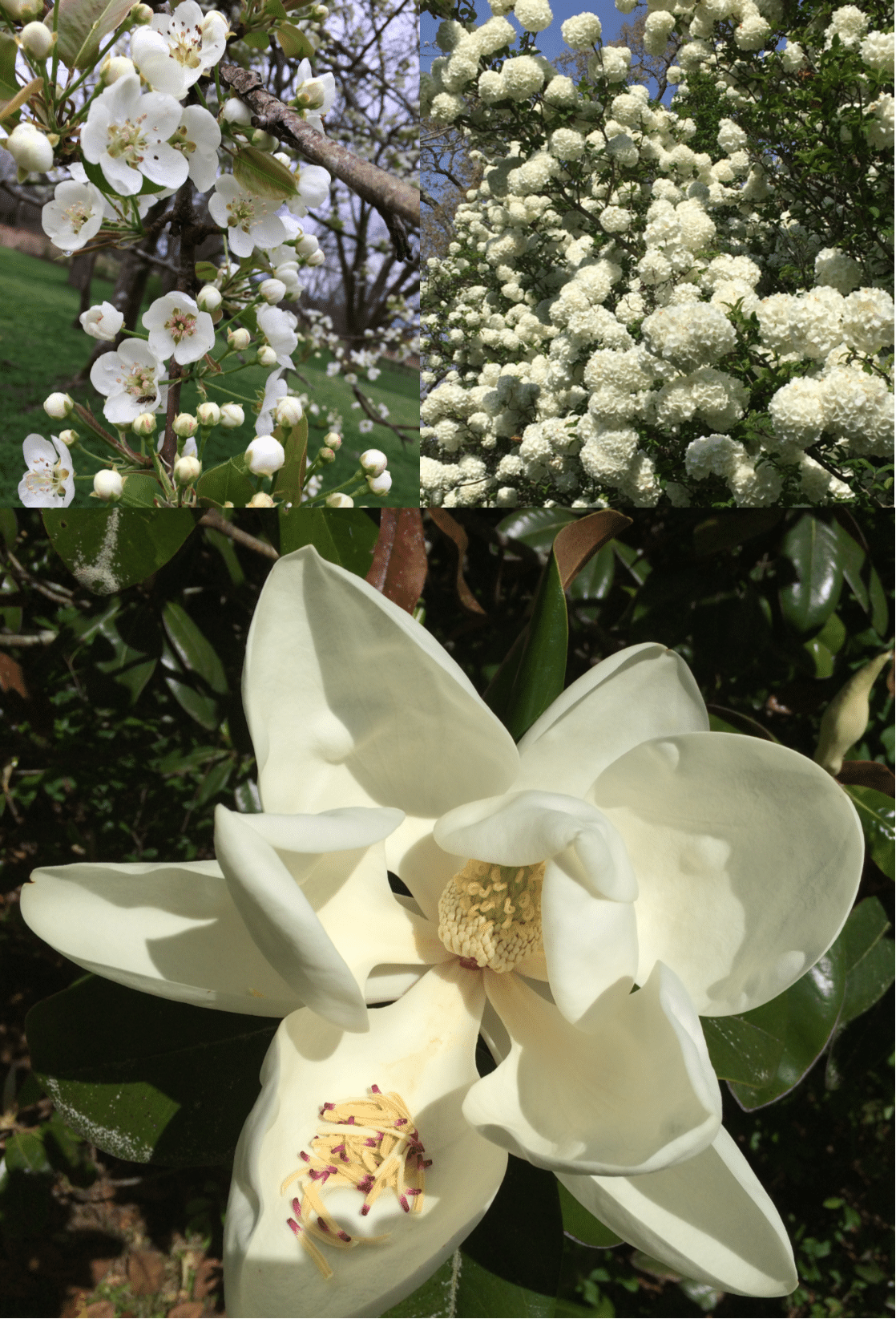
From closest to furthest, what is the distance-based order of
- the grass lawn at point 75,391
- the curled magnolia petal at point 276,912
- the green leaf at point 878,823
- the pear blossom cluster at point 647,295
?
the curled magnolia petal at point 276,912, the green leaf at point 878,823, the pear blossom cluster at point 647,295, the grass lawn at point 75,391

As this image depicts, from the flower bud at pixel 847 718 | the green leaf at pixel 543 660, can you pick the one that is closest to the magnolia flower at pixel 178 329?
the green leaf at pixel 543 660

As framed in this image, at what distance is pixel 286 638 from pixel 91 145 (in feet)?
2.21

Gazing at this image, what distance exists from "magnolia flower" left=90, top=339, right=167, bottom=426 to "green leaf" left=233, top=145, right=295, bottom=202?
22 centimetres

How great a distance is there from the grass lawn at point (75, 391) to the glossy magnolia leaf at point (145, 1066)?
41.9 inches

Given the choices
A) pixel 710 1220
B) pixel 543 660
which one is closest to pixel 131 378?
pixel 543 660

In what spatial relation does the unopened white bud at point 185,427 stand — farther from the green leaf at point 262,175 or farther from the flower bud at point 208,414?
the green leaf at point 262,175

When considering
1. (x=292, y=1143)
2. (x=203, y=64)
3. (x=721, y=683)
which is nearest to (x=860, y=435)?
(x=721, y=683)

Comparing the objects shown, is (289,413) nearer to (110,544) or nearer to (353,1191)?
(110,544)

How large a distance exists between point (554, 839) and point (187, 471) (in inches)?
19.6

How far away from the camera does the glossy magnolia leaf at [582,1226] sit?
553mm

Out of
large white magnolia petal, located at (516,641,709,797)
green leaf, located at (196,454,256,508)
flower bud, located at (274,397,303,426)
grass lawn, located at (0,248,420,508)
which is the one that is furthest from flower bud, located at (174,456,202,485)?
grass lawn, located at (0,248,420,508)

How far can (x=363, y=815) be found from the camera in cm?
39

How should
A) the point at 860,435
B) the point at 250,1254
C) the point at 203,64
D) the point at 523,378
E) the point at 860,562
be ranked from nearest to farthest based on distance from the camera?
the point at 250,1254, the point at 860,562, the point at 203,64, the point at 860,435, the point at 523,378

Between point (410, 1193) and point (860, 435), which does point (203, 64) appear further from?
point (410, 1193)
